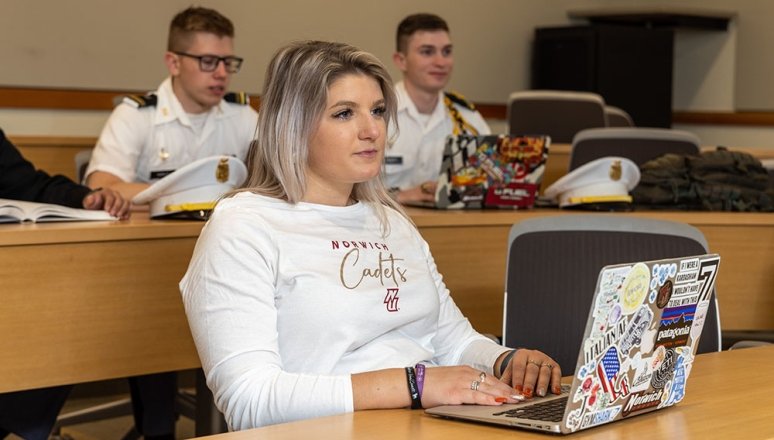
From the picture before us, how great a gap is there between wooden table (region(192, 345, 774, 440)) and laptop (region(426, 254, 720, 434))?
0.02 metres

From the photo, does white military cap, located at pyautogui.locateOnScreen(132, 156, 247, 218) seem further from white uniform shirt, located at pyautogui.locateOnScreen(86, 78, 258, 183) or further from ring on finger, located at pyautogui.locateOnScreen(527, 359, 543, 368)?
ring on finger, located at pyautogui.locateOnScreen(527, 359, 543, 368)

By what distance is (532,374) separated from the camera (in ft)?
5.80

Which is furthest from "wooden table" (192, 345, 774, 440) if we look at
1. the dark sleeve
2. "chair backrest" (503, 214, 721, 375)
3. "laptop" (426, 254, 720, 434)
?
the dark sleeve

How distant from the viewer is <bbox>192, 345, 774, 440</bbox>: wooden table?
1.40 m

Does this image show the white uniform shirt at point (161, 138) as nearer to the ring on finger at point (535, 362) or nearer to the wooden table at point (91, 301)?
the wooden table at point (91, 301)

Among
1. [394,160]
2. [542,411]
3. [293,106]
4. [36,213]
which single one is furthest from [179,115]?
[542,411]

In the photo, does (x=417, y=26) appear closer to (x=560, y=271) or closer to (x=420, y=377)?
(x=560, y=271)

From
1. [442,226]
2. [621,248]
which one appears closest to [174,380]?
[442,226]

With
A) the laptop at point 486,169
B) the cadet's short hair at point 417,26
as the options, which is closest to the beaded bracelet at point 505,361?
the laptop at point 486,169

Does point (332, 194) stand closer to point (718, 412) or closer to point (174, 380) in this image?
point (718, 412)

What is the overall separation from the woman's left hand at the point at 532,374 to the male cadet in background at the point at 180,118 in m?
2.03

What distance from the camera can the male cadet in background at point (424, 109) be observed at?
4.28 m

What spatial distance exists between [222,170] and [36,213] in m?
0.48

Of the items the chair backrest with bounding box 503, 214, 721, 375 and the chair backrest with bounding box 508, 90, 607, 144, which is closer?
the chair backrest with bounding box 503, 214, 721, 375
